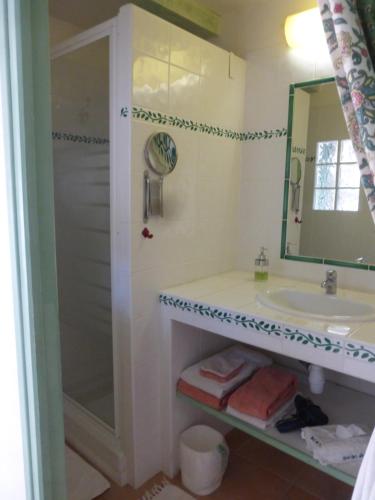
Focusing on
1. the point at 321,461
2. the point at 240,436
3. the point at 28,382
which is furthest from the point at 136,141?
the point at 240,436

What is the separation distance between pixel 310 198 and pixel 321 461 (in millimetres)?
1100

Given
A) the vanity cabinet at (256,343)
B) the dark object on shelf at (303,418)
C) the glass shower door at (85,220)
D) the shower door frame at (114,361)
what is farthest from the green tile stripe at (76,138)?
the dark object on shelf at (303,418)

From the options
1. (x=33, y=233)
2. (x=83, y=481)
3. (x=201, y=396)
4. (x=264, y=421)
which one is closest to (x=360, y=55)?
(x=33, y=233)

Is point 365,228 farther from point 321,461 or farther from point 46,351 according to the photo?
point 46,351

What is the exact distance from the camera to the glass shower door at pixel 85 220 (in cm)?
162

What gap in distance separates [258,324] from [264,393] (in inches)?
14.3

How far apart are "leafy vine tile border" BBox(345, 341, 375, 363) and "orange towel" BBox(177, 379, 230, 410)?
606mm

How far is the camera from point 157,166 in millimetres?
1487

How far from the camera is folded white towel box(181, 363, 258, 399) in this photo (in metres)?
1.52

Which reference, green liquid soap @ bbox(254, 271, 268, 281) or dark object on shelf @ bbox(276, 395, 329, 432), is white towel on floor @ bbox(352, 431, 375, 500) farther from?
green liquid soap @ bbox(254, 271, 268, 281)

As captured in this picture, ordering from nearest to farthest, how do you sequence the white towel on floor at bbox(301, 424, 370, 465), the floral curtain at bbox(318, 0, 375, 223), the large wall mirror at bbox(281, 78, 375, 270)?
the floral curtain at bbox(318, 0, 375, 223), the white towel on floor at bbox(301, 424, 370, 465), the large wall mirror at bbox(281, 78, 375, 270)

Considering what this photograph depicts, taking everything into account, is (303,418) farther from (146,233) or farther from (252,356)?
(146,233)

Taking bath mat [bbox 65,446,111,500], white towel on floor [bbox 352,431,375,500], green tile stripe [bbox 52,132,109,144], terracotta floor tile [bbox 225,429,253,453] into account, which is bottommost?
terracotta floor tile [bbox 225,429,253,453]

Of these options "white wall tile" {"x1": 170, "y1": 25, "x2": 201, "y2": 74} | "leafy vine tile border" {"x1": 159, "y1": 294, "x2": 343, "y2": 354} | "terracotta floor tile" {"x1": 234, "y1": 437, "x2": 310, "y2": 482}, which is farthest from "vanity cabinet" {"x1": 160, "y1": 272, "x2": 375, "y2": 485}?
"white wall tile" {"x1": 170, "y1": 25, "x2": 201, "y2": 74}
